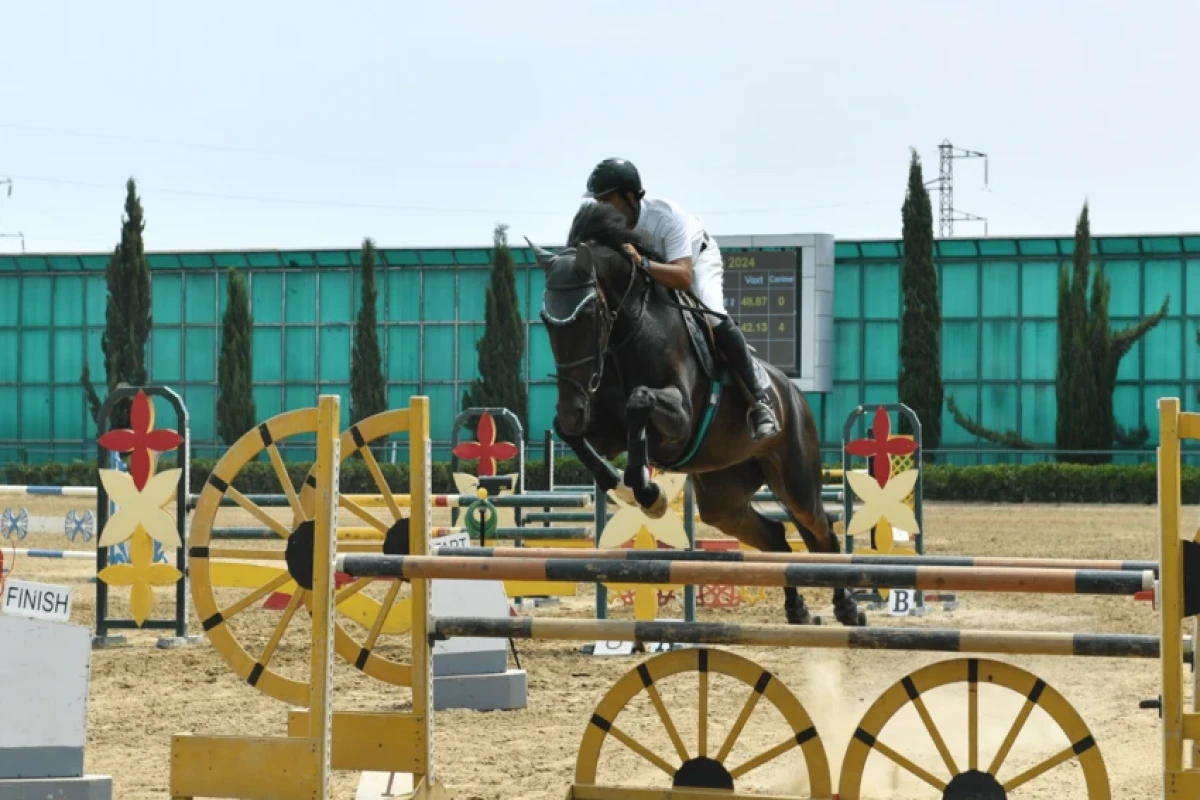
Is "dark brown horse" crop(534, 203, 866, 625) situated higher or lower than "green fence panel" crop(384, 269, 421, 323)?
lower

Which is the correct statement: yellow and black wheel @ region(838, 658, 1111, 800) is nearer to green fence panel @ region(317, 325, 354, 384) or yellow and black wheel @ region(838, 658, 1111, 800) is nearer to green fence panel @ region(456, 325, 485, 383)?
green fence panel @ region(456, 325, 485, 383)

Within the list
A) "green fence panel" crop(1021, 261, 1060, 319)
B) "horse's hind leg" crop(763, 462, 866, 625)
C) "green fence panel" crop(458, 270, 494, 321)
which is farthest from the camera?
"green fence panel" crop(458, 270, 494, 321)

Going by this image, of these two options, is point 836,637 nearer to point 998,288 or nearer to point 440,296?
point 998,288

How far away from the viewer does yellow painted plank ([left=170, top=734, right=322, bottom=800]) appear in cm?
409

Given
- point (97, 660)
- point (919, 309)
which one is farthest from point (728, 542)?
point (919, 309)

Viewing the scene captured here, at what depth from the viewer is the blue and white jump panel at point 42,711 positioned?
13.6ft

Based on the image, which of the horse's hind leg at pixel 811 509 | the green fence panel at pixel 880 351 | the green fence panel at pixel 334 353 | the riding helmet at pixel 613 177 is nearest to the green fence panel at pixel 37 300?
the green fence panel at pixel 334 353

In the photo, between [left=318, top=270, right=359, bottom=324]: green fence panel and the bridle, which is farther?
[left=318, top=270, right=359, bottom=324]: green fence panel

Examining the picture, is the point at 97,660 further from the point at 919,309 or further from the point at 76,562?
the point at 919,309

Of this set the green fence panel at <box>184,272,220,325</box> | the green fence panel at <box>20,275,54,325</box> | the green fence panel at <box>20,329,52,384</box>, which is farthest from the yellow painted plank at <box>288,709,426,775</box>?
the green fence panel at <box>20,275,54,325</box>

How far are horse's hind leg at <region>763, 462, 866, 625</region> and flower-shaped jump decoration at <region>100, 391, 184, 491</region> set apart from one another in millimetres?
4149

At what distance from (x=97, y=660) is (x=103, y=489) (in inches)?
42.9

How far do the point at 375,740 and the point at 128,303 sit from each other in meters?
29.8

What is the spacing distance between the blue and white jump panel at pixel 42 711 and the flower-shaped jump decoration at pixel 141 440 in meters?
4.94
